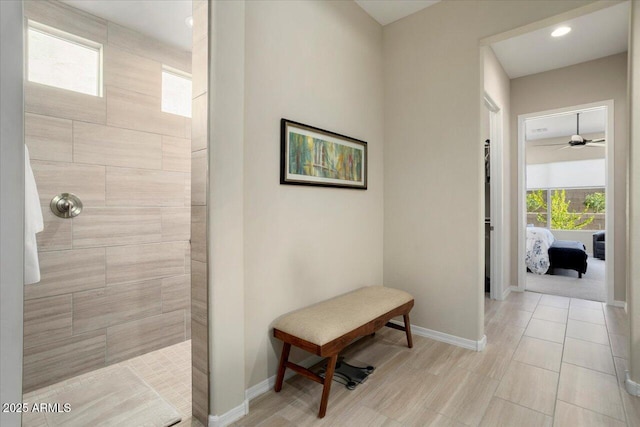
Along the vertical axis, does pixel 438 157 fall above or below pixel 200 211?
above

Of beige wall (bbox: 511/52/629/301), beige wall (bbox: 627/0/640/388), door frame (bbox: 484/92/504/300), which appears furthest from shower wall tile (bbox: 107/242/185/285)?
beige wall (bbox: 511/52/629/301)

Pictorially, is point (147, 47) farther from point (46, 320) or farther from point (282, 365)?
point (282, 365)

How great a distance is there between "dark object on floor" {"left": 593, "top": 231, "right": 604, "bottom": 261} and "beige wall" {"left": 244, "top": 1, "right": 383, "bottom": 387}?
668 centimetres

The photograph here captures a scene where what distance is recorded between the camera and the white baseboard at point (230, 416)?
167 centimetres

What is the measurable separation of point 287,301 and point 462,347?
1.58m

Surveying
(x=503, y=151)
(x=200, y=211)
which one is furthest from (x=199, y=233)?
(x=503, y=151)

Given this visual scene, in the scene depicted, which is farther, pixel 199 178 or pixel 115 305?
pixel 115 305

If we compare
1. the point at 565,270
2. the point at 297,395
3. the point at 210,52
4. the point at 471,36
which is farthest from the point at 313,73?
the point at 565,270

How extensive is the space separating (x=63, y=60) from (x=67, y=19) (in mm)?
287

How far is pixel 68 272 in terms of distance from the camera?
7.29 ft

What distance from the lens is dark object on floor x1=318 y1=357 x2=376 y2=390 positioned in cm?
209

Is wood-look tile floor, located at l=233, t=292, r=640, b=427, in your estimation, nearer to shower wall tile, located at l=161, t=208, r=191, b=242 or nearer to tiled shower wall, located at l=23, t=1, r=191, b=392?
tiled shower wall, located at l=23, t=1, r=191, b=392

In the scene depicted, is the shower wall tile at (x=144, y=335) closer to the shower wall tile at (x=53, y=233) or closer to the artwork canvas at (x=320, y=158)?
the shower wall tile at (x=53, y=233)

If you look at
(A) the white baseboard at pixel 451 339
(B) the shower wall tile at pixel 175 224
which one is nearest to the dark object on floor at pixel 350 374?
(A) the white baseboard at pixel 451 339
